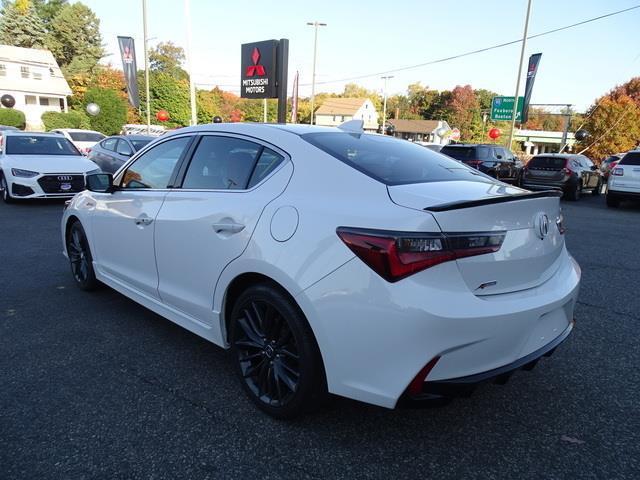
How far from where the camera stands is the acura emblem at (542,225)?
7.66ft

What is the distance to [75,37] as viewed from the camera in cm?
6028

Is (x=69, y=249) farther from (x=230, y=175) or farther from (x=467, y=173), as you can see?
(x=467, y=173)

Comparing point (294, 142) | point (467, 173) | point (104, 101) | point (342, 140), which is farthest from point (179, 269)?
point (104, 101)

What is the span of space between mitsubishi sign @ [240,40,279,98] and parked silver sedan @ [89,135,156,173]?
3.70 metres

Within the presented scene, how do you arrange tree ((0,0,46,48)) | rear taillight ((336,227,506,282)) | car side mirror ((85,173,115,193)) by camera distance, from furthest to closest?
tree ((0,0,46,48)), car side mirror ((85,173,115,193)), rear taillight ((336,227,506,282))

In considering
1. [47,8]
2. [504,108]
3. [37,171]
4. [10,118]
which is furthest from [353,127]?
[47,8]

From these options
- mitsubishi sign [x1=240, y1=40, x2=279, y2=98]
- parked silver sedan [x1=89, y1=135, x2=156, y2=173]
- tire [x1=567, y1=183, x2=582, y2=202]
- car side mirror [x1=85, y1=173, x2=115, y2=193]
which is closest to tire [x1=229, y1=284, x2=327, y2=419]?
car side mirror [x1=85, y1=173, x2=115, y2=193]

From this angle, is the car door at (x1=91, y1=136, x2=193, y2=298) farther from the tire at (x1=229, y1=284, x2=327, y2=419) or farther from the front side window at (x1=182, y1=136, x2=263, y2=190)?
the tire at (x1=229, y1=284, x2=327, y2=419)

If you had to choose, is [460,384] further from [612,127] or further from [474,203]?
[612,127]

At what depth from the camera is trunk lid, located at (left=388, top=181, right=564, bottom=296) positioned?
2.04 m

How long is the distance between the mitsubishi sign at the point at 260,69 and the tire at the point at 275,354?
12127mm

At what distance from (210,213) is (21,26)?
72550 mm

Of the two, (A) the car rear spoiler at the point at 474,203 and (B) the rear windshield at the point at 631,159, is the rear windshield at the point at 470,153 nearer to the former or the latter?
(B) the rear windshield at the point at 631,159

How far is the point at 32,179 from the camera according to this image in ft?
31.7
